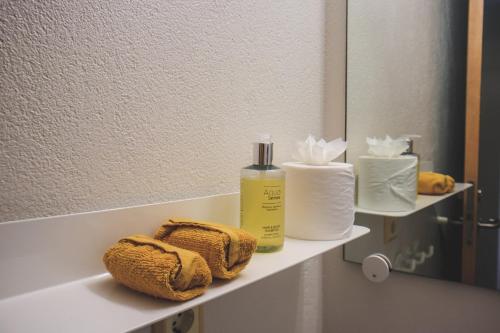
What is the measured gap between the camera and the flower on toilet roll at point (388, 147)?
87 cm

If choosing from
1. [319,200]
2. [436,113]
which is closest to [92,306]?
[319,200]

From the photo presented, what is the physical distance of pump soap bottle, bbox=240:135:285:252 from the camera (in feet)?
2.05

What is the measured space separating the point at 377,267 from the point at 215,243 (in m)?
0.53

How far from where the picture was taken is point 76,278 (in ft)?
1.73

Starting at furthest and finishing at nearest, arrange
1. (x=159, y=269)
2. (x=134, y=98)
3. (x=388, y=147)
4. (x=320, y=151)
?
1. (x=388, y=147)
2. (x=320, y=151)
3. (x=134, y=98)
4. (x=159, y=269)

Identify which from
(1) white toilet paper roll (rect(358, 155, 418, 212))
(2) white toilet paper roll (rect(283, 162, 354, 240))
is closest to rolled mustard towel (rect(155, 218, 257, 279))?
(2) white toilet paper roll (rect(283, 162, 354, 240))

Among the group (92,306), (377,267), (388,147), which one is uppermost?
(388,147)

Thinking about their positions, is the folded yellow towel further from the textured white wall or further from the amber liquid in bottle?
the amber liquid in bottle

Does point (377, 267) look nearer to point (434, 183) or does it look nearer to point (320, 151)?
point (434, 183)

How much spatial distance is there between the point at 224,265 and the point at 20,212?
250mm

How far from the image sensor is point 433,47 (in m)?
0.88

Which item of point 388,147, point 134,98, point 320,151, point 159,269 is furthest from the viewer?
point 388,147

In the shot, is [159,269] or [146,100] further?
[146,100]

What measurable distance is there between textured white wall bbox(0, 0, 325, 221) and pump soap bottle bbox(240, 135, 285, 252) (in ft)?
0.33
